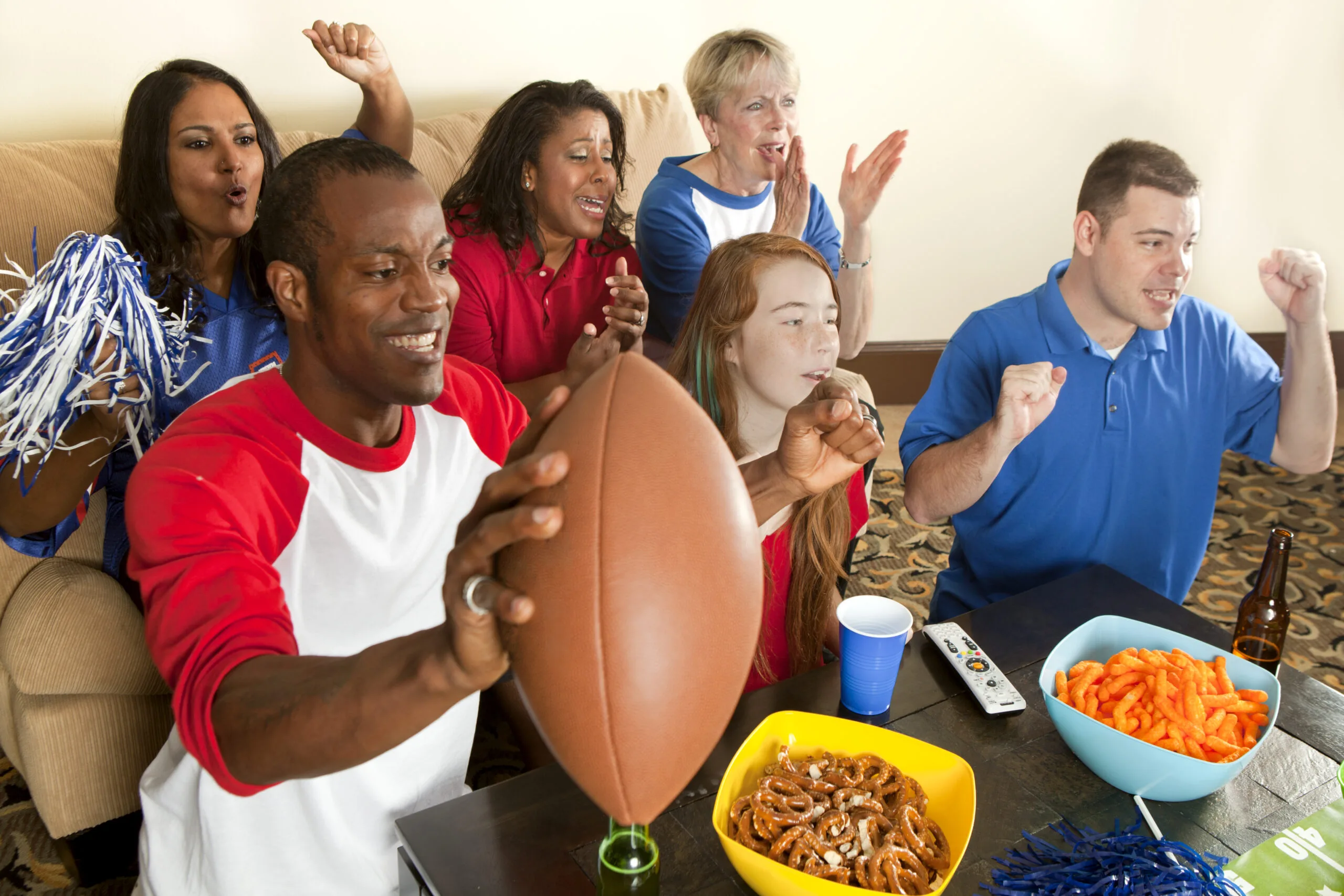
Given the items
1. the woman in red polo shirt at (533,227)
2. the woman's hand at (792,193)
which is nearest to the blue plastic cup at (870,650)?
the woman in red polo shirt at (533,227)

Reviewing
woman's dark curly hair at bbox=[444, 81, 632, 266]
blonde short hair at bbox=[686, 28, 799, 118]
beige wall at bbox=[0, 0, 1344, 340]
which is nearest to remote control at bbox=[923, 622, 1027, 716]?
woman's dark curly hair at bbox=[444, 81, 632, 266]

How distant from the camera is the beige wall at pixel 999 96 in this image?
134 inches

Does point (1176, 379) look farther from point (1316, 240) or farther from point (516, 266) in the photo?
point (1316, 240)

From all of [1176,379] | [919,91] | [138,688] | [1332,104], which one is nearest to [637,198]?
[919,91]

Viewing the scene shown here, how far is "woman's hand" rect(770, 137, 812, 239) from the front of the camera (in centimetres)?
274

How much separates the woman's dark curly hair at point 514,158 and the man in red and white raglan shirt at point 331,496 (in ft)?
2.98

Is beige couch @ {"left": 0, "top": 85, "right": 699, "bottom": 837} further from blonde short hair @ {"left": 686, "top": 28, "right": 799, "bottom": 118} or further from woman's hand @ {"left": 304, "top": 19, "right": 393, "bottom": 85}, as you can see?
blonde short hair @ {"left": 686, "top": 28, "right": 799, "bottom": 118}

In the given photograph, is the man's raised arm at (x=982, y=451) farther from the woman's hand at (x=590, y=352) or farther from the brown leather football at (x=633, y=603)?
the brown leather football at (x=633, y=603)

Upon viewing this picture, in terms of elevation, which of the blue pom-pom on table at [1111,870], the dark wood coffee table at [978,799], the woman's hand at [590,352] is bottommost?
the dark wood coffee table at [978,799]

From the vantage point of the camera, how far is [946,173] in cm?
408

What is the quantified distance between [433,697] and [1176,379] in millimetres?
1677

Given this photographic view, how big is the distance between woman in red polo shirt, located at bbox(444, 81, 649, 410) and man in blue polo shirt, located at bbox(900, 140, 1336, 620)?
85 cm

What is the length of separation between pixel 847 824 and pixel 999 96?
11.8 feet

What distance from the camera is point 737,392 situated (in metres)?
1.85
